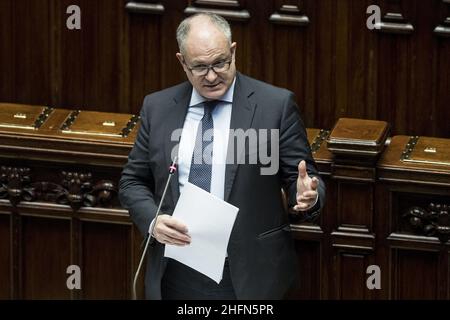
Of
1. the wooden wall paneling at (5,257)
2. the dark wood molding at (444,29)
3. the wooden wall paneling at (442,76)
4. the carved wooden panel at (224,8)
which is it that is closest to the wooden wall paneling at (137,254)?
the wooden wall paneling at (5,257)

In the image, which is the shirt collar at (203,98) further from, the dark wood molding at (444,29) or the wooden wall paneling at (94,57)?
the wooden wall paneling at (94,57)

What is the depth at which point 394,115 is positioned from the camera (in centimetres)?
422

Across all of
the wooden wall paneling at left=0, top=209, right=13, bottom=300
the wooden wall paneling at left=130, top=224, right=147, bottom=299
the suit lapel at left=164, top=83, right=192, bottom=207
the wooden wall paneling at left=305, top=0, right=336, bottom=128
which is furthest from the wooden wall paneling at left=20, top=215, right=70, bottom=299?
the suit lapel at left=164, top=83, right=192, bottom=207

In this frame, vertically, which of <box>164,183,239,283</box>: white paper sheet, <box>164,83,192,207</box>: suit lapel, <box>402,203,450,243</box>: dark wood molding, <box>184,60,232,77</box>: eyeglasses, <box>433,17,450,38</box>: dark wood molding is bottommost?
<box>402,203,450,243</box>: dark wood molding

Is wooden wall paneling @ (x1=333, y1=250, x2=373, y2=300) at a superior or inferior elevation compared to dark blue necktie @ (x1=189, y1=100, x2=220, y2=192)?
inferior

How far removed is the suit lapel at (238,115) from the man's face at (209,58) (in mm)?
63

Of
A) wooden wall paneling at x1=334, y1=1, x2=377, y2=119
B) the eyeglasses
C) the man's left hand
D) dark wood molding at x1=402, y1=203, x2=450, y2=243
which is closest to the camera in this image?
the man's left hand

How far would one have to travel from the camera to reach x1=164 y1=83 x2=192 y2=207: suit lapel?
11.3ft

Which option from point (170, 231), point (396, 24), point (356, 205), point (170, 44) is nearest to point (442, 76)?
point (396, 24)

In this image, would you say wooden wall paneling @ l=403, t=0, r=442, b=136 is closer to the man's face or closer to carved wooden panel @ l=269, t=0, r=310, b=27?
carved wooden panel @ l=269, t=0, r=310, b=27

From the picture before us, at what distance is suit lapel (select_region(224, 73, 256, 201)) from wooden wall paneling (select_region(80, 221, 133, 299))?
2.85ft

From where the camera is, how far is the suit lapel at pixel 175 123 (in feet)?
11.3

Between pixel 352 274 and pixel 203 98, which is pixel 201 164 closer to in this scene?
pixel 203 98

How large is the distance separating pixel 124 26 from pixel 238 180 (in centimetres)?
109
